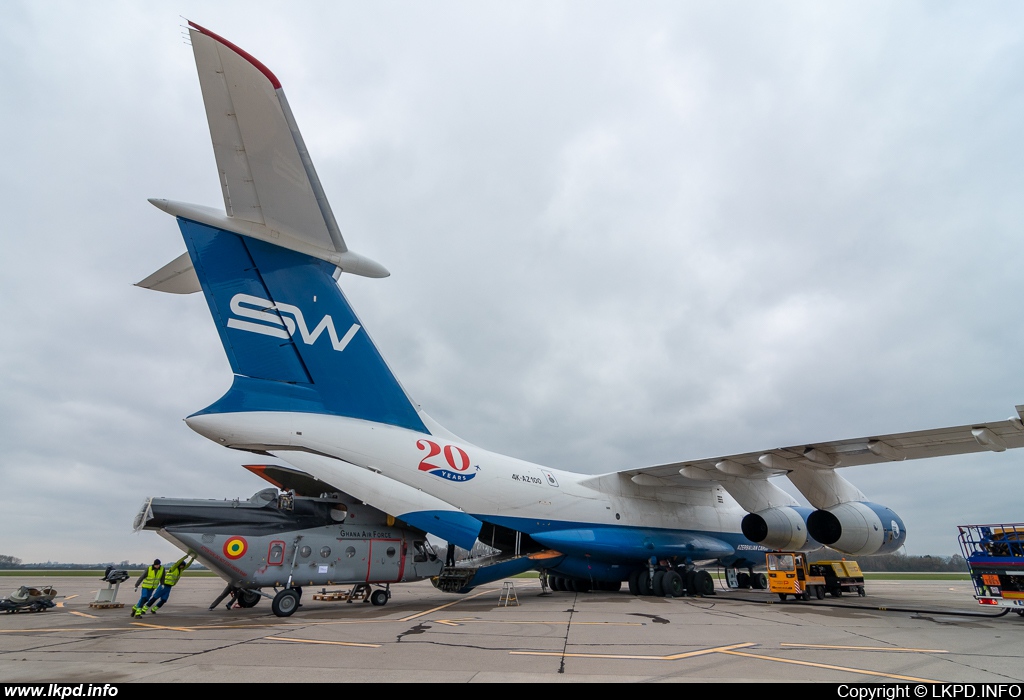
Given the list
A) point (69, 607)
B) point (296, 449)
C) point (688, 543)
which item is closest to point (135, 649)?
point (296, 449)

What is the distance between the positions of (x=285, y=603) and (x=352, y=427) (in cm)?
277

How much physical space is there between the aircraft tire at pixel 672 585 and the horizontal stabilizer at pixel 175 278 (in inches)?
453

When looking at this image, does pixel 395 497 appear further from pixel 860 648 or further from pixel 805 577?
Result: pixel 805 577

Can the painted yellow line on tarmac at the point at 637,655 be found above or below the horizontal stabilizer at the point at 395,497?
below

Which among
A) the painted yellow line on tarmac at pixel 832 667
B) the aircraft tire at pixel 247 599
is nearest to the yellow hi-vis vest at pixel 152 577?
the aircraft tire at pixel 247 599

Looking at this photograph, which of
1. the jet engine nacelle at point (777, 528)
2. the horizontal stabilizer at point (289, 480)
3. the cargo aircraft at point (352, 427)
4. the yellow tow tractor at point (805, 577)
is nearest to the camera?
the cargo aircraft at point (352, 427)

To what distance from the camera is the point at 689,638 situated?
631 centimetres

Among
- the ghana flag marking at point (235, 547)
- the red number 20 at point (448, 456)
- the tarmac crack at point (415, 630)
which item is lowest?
the tarmac crack at point (415, 630)

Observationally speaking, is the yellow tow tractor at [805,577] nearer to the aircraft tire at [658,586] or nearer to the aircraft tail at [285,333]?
the aircraft tire at [658,586]

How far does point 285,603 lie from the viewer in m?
8.35

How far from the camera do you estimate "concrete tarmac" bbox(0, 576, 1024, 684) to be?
4281 mm

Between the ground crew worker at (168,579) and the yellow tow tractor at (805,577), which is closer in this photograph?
the ground crew worker at (168,579)

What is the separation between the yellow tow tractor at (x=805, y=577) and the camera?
1216cm

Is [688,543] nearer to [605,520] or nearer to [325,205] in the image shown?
[605,520]
